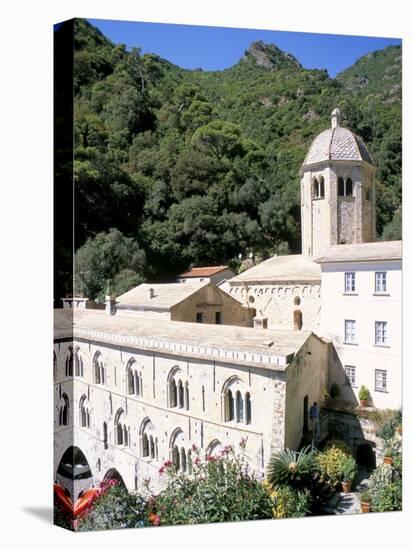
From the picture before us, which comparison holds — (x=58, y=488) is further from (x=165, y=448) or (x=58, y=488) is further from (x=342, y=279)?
(x=342, y=279)

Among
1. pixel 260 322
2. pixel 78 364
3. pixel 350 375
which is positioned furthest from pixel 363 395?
pixel 78 364

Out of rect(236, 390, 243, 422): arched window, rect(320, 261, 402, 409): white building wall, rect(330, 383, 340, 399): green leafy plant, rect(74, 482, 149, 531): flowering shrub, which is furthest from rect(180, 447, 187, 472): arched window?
rect(320, 261, 402, 409): white building wall

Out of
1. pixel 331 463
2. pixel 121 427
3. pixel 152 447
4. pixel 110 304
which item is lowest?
pixel 331 463

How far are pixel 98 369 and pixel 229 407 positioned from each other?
2345 mm

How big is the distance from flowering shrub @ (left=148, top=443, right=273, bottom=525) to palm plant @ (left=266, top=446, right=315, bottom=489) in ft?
0.86

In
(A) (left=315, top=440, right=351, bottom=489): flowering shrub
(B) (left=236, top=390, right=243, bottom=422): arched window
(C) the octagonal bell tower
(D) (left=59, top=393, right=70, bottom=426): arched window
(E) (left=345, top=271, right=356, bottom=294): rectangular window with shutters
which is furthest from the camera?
(C) the octagonal bell tower

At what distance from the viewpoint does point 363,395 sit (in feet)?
37.2

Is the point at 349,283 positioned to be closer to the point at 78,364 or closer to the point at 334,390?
the point at 334,390

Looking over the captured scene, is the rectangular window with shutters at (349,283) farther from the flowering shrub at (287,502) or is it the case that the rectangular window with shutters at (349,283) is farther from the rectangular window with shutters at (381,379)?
the flowering shrub at (287,502)

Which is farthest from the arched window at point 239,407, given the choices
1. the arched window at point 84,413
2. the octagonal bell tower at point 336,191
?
the octagonal bell tower at point 336,191

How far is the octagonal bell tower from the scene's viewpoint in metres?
11.7

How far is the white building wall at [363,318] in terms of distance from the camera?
1134cm

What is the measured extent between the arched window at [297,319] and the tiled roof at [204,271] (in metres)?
1.50

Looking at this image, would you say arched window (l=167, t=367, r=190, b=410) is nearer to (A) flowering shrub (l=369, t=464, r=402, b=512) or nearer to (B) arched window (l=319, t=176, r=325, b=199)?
(A) flowering shrub (l=369, t=464, r=402, b=512)
